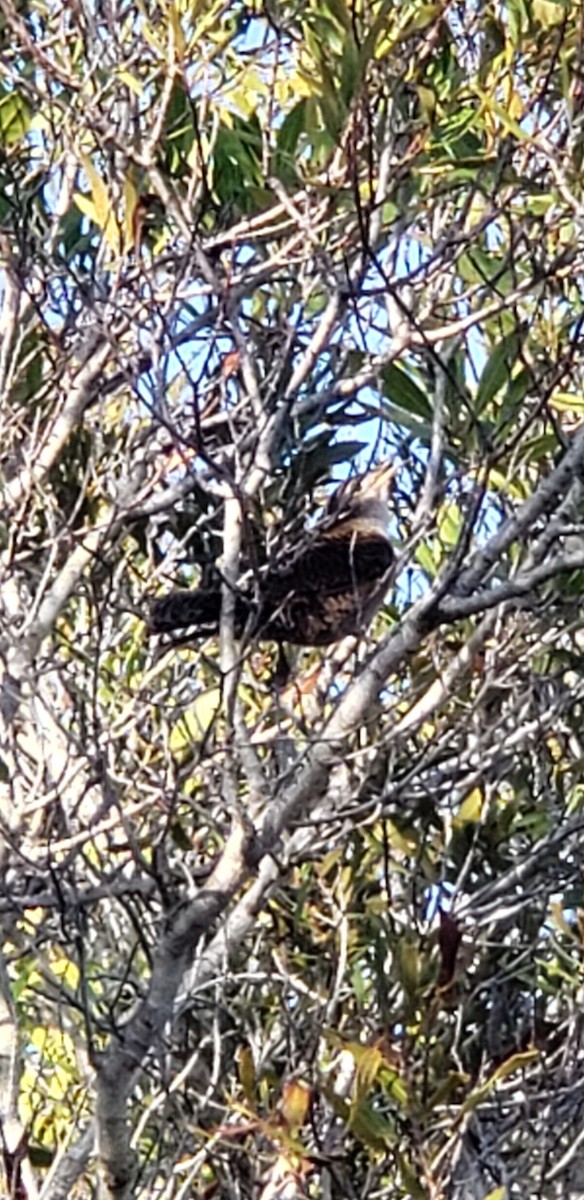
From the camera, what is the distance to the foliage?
3143 millimetres

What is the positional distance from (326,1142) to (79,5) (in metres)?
2.19

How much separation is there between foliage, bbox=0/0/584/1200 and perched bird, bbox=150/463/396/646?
3.1 inches

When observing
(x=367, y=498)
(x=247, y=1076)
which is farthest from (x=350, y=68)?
(x=247, y=1076)

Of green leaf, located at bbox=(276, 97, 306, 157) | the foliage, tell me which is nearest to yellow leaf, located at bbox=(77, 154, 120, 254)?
the foliage

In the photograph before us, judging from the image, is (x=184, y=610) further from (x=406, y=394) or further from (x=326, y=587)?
(x=406, y=394)

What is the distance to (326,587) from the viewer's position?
4.16 m

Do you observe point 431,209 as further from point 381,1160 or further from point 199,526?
point 381,1160

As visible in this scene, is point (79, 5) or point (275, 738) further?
point (79, 5)

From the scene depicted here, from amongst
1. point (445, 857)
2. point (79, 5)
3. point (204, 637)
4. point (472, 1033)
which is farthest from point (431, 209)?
point (472, 1033)

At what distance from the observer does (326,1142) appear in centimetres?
341

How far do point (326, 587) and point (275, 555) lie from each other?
2.20ft

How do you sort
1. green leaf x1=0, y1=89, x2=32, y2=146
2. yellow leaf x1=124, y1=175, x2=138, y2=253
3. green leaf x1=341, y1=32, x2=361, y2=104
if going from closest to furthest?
green leaf x1=341, y1=32, x2=361, y2=104 → yellow leaf x1=124, y1=175, x2=138, y2=253 → green leaf x1=0, y1=89, x2=32, y2=146

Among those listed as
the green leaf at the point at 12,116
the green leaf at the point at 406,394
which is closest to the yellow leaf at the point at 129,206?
the green leaf at the point at 406,394

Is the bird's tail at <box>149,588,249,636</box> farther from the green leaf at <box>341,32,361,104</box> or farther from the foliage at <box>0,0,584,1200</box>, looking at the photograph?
the green leaf at <box>341,32,361,104</box>
